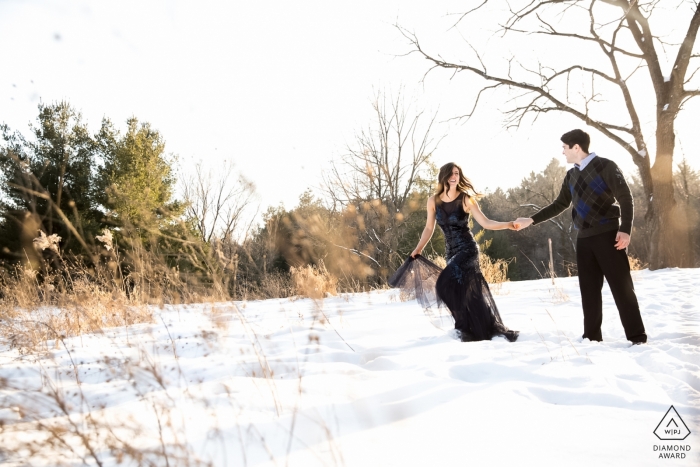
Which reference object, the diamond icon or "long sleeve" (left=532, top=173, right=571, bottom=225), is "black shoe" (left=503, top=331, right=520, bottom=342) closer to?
"long sleeve" (left=532, top=173, right=571, bottom=225)

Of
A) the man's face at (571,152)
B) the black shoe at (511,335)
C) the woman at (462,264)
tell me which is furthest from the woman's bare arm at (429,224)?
the man's face at (571,152)

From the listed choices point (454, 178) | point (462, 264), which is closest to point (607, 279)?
point (462, 264)

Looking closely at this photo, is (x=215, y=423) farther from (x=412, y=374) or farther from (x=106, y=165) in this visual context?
(x=106, y=165)

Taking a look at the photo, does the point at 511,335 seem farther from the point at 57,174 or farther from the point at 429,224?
the point at 57,174

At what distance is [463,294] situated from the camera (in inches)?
156

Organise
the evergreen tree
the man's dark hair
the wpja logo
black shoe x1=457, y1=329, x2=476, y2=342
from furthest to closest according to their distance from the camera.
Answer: the evergreen tree → black shoe x1=457, y1=329, x2=476, y2=342 → the man's dark hair → the wpja logo

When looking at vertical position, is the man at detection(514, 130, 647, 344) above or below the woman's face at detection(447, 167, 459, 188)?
below

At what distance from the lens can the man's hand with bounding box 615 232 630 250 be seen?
3.24m

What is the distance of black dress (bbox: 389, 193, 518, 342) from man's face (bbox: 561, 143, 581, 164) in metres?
0.95

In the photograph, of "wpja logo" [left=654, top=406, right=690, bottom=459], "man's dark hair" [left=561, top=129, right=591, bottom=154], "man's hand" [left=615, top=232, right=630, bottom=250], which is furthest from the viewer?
"man's dark hair" [left=561, top=129, right=591, bottom=154]

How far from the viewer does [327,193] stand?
14.2 metres

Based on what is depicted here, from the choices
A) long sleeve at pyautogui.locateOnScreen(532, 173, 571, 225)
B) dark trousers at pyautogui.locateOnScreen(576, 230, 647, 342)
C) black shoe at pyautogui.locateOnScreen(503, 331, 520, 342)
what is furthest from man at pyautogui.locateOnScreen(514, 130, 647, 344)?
black shoe at pyautogui.locateOnScreen(503, 331, 520, 342)

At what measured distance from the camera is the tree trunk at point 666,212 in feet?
30.7

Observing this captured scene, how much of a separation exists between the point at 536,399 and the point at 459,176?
2.44 metres
